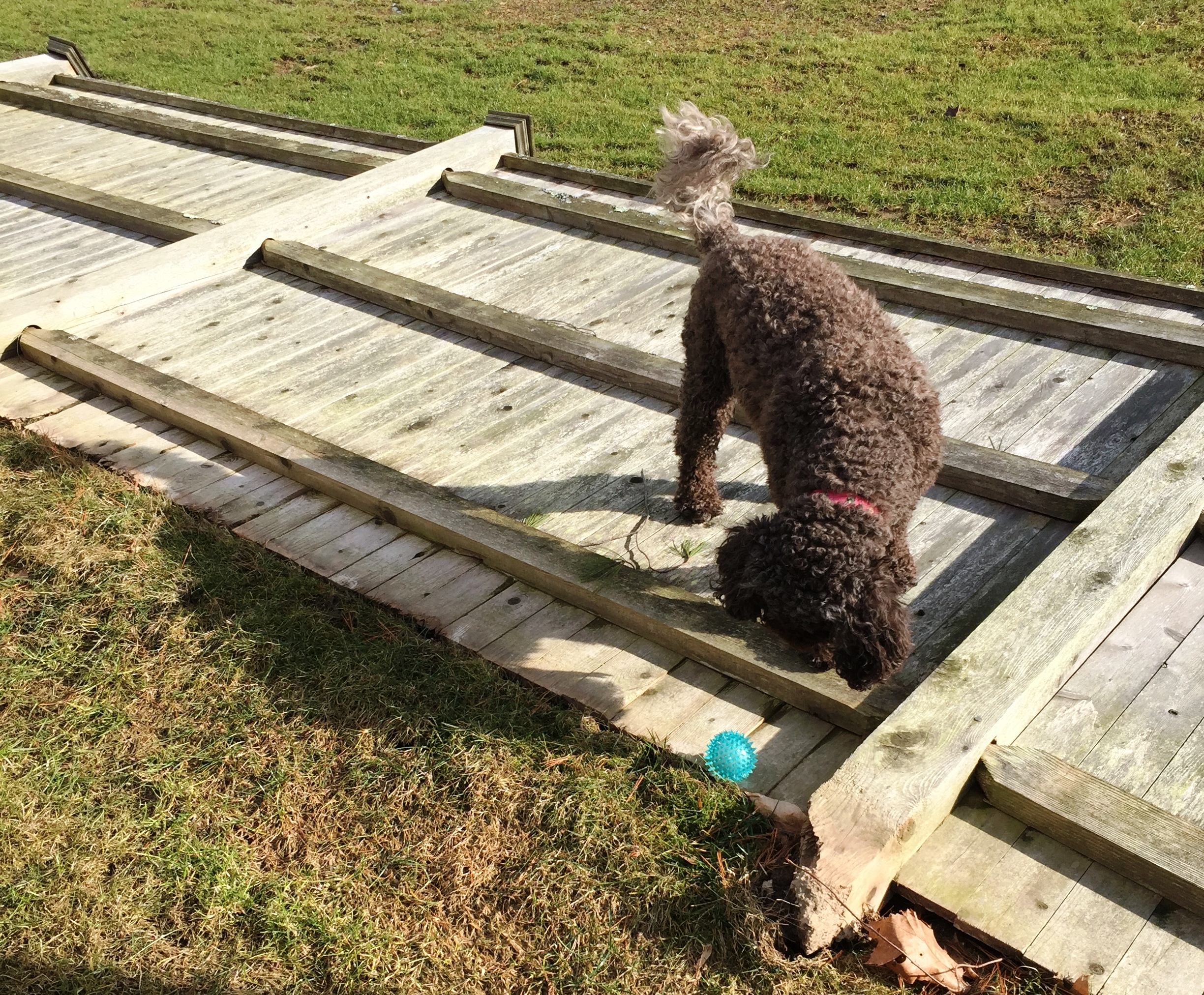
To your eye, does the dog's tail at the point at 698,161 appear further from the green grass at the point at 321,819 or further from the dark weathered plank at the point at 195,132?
the dark weathered plank at the point at 195,132

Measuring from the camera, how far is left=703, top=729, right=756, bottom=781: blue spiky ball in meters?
3.10

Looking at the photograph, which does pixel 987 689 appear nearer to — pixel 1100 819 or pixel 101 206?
pixel 1100 819

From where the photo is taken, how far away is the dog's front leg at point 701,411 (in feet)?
13.5

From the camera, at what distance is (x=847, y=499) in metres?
3.19

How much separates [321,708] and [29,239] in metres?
5.96

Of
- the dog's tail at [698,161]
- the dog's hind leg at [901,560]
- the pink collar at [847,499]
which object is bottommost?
the dog's hind leg at [901,560]

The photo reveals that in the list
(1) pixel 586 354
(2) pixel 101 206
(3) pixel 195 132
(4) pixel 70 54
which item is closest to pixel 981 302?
(1) pixel 586 354

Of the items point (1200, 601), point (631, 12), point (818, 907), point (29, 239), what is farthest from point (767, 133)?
point (818, 907)

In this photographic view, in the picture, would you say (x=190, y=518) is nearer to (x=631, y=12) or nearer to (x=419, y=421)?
(x=419, y=421)

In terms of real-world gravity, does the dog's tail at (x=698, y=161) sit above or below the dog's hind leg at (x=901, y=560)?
above

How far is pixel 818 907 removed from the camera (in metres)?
2.59

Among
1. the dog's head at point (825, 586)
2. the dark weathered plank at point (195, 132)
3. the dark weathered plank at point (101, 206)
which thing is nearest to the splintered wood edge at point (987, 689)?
the dog's head at point (825, 586)

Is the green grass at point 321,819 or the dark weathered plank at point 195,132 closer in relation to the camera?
the green grass at point 321,819

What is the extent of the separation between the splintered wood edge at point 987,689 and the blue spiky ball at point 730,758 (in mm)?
358
